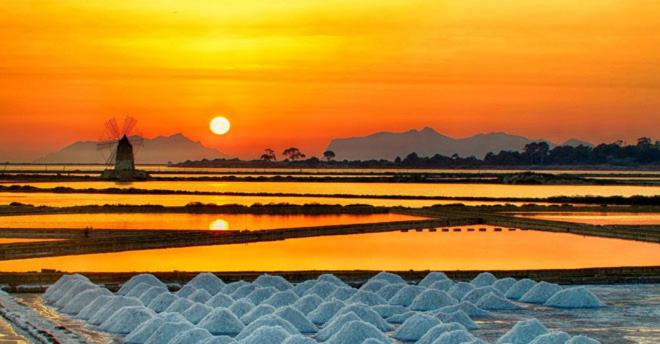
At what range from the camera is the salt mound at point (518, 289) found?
19234 millimetres

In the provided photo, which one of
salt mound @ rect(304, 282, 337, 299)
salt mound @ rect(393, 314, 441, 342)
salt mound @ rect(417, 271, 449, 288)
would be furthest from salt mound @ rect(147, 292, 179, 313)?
salt mound @ rect(417, 271, 449, 288)

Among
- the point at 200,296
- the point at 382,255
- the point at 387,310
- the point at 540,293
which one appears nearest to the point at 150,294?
the point at 200,296

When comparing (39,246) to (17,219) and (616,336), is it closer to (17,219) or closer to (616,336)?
(17,219)

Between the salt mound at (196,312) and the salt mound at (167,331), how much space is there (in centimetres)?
157

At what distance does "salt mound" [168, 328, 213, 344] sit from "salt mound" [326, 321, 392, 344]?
1.55 metres

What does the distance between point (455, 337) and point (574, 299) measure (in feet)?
18.4

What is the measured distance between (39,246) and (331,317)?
1260 cm

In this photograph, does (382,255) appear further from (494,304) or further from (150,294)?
(150,294)

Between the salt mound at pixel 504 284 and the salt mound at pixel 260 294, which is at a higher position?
the salt mound at pixel 260 294

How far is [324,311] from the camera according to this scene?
16359 millimetres

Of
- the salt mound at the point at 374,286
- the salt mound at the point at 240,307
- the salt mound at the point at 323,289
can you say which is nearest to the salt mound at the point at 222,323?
the salt mound at the point at 240,307

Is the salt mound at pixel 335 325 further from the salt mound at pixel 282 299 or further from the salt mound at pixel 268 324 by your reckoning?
the salt mound at pixel 282 299

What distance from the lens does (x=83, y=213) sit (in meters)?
43.4

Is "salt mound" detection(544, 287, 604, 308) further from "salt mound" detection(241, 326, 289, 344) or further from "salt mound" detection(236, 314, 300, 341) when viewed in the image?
"salt mound" detection(241, 326, 289, 344)
